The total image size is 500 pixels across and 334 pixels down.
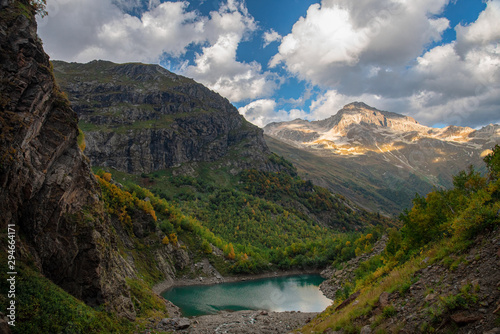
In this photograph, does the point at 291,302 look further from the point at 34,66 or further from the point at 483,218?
the point at 34,66

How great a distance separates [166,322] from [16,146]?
2582 centimetres

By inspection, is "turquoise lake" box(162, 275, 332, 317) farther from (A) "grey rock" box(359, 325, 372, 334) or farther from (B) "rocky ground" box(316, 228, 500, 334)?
(B) "rocky ground" box(316, 228, 500, 334)

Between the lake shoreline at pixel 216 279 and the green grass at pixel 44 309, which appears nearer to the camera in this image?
the green grass at pixel 44 309

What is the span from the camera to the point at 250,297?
7131cm

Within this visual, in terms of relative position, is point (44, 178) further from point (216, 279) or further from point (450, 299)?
point (216, 279)

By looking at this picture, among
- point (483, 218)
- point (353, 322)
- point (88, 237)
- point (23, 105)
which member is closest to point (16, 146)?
point (23, 105)

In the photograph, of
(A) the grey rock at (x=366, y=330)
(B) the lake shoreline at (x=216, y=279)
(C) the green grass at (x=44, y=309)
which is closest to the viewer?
(A) the grey rock at (x=366, y=330)

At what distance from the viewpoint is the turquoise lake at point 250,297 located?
59531 mm

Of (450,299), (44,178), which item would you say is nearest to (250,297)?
(44,178)

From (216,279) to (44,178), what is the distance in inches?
2971

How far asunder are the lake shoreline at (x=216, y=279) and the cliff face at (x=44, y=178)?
1646 inches

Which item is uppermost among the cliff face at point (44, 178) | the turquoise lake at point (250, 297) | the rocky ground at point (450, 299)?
the cliff face at point (44, 178)

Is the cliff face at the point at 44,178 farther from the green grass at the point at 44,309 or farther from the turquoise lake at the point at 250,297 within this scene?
the turquoise lake at the point at 250,297

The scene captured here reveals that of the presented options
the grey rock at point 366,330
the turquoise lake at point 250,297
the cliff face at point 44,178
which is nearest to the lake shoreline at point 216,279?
the turquoise lake at point 250,297
